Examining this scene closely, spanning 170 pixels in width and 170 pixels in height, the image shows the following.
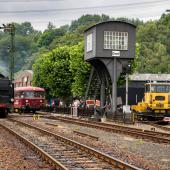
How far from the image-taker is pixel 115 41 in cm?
4950

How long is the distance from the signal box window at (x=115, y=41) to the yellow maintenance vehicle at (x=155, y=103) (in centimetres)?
1034

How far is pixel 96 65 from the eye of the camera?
51.4 meters

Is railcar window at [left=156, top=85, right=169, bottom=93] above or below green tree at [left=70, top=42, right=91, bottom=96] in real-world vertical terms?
below

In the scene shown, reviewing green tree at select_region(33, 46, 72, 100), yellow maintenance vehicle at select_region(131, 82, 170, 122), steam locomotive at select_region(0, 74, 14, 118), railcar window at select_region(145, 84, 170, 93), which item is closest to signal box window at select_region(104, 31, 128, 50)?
yellow maintenance vehicle at select_region(131, 82, 170, 122)

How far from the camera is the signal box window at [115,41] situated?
4928 cm

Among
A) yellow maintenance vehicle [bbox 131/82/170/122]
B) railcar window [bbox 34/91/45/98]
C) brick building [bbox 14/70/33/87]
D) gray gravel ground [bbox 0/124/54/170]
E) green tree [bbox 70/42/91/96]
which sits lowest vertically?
gray gravel ground [bbox 0/124/54/170]

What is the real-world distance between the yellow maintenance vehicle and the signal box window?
407 inches

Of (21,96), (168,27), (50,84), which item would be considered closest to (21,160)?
(21,96)

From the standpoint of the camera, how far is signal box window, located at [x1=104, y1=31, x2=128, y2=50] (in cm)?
4928

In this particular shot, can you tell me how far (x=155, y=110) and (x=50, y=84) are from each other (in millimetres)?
37243

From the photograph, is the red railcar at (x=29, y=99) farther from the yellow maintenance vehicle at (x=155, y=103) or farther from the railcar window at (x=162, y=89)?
the railcar window at (x=162, y=89)

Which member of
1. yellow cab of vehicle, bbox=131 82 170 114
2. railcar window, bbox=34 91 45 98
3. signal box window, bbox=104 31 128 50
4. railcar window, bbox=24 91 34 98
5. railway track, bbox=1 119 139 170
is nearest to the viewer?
railway track, bbox=1 119 139 170

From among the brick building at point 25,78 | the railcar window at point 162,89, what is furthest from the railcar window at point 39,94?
the brick building at point 25,78

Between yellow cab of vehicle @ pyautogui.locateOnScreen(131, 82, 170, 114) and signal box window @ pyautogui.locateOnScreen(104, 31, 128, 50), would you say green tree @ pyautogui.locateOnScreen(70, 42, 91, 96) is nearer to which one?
signal box window @ pyautogui.locateOnScreen(104, 31, 128, 50)
